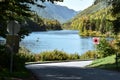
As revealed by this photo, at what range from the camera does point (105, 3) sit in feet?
103

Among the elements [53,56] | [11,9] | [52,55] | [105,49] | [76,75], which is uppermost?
[11,9]

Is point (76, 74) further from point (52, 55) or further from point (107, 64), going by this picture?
point (52, 55)

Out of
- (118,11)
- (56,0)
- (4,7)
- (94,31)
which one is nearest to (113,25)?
(118,11)

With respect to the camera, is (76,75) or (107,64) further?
(107,64)


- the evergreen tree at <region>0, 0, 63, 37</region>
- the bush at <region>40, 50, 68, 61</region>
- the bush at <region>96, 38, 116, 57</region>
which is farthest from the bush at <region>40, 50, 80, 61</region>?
the evergreen tree at <region>0, 0, 63, 37</region>

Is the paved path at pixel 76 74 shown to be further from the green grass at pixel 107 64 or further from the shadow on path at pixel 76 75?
the green grass at pixel 107 64

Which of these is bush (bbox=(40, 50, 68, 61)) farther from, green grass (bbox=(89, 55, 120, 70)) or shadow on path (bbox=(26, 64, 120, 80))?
shadow on path (bbox=(26, 64, 120, 80))


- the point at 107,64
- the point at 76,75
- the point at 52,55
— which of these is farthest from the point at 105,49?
the point at 76,75

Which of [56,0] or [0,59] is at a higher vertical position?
[56,0]

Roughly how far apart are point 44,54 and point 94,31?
148936 mm

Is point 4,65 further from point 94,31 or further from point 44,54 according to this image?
point 94,31

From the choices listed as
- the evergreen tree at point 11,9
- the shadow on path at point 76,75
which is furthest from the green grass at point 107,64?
the evergreen tree at point 11,9

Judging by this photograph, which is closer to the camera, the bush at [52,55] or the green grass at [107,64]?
the green grass at [107,64]

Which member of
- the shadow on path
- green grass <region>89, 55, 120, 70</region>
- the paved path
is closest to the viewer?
the shadow on path
